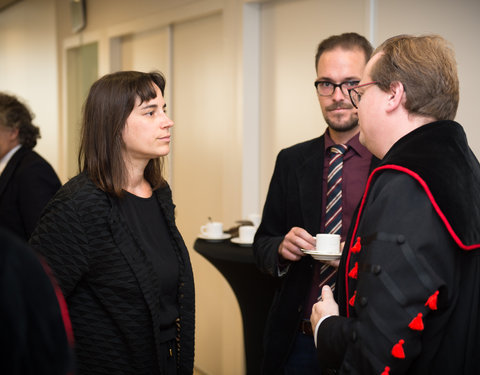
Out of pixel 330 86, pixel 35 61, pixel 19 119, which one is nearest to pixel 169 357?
pixel 330 86

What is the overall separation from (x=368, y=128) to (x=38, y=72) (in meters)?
5.41

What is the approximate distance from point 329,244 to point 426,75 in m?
0.62

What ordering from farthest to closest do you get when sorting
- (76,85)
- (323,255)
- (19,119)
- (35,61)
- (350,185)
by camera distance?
(35,61) → (76,85) → (19,119) → (350,185) → (323,255)

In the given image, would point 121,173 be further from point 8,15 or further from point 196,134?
point 8,15

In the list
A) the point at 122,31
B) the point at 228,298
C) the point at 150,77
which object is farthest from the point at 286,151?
the point at 122,31

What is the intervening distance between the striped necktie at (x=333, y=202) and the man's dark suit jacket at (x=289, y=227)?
35 mm

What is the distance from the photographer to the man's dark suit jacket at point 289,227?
1986 mm

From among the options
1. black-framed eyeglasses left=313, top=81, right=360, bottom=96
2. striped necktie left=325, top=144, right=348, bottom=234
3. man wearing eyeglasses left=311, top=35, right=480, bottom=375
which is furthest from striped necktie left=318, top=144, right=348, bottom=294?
man wearing eyeglasses left=311, top=35, right=480, bottom=375

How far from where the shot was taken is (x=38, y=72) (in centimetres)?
608

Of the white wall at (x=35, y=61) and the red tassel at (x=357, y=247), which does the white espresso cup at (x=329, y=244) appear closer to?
the red tassel at (x=357, y=247)

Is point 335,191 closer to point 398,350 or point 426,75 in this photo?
point 426,75

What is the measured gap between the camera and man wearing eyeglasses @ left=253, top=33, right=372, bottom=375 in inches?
77.5

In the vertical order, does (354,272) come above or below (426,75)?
below

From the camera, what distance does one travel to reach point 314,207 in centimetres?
200
